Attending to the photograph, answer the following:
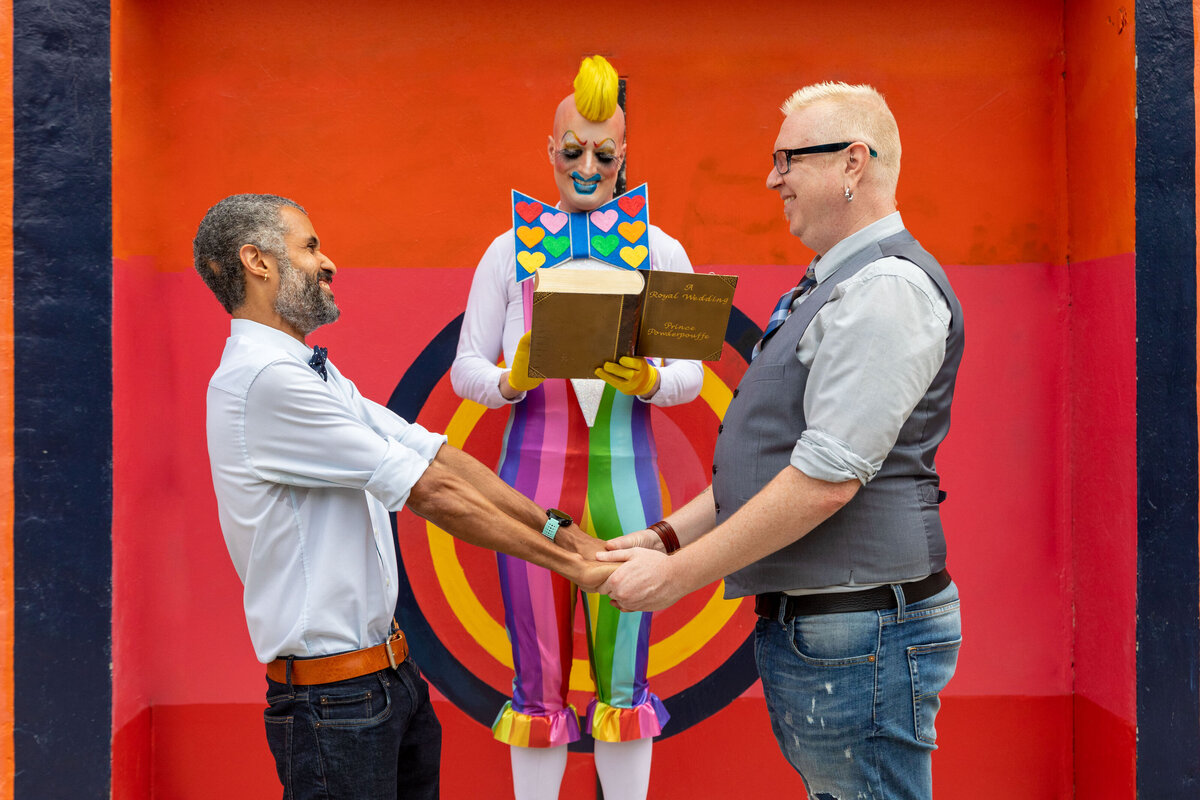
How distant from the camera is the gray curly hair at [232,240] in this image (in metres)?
2.04

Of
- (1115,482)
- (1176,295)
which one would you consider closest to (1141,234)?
(1176,295)

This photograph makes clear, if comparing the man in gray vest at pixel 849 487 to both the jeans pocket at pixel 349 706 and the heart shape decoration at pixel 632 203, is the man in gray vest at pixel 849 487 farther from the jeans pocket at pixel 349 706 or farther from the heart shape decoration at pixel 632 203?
the heart shape decoration at pixel 632 203

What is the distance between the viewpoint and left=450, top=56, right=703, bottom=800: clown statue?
263 centimetres

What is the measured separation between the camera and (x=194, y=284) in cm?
322

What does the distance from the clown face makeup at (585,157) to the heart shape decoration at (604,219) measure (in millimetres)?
35

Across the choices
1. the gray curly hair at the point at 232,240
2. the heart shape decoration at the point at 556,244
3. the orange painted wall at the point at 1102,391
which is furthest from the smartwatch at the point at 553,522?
the orange painted wall at the point at 1102,391

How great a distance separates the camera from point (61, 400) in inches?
109

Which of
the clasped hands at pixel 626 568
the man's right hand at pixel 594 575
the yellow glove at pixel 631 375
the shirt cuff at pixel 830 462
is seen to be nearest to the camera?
the shirt cuff at pixel 830 462

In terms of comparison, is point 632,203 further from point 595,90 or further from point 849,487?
point 849,487

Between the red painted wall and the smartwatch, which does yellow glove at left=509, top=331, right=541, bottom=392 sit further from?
the red painted wall

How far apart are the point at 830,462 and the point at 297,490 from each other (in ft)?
3.62

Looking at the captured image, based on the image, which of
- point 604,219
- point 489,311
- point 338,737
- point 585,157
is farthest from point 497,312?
point 338,737

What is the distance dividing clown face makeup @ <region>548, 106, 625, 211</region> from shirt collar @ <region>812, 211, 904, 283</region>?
39.1 inches

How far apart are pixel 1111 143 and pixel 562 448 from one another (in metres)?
2.06
